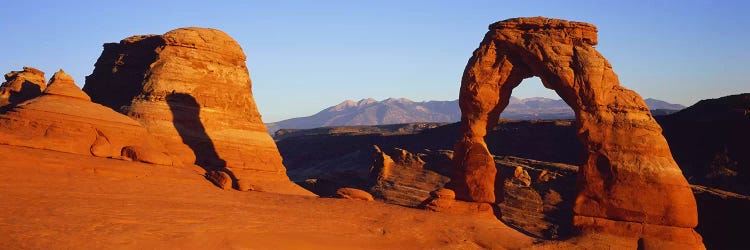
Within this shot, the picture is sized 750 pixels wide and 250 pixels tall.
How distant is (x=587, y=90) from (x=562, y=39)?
1780 millimetres

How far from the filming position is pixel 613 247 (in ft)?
55.1

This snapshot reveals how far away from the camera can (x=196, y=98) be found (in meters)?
27.6

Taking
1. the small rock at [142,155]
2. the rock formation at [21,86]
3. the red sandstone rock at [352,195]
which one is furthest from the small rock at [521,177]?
the rock formation at [21,86]

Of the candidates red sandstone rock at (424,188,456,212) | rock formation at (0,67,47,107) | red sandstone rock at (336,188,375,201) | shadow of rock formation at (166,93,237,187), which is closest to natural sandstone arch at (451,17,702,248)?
red sandstone rock at (424,188,456,212)

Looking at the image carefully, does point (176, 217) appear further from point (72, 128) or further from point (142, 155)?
point (72, 128)

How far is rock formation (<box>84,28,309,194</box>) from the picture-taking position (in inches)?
1037

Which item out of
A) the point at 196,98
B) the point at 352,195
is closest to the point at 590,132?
the point at 352,195

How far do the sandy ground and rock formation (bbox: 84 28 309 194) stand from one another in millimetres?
7707

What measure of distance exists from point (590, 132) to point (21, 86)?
2391cm

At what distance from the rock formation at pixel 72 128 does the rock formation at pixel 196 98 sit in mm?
4311

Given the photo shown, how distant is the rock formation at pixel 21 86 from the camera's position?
26.6 meters

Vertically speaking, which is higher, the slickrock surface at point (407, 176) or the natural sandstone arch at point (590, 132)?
the natural sandstone arch at point (590, 132)

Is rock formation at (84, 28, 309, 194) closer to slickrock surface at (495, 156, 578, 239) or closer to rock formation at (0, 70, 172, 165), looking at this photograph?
rock formation at (0, 70, 172, 165)

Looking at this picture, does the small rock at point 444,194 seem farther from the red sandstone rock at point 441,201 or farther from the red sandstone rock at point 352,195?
the red sandstone rock at point 352,195
